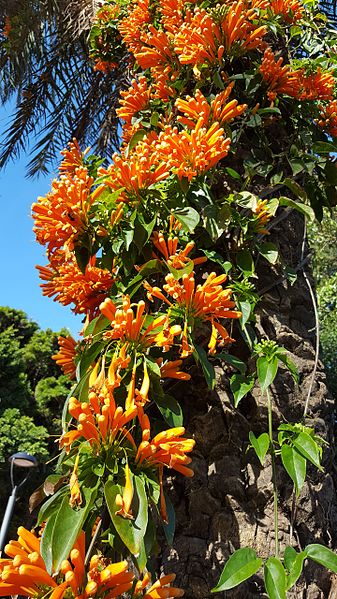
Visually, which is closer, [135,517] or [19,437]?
[135,517]

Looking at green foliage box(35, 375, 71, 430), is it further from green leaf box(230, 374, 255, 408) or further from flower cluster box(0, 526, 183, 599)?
flower cluster box(0, 526, 183, 599)

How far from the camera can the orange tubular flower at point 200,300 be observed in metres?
0.86

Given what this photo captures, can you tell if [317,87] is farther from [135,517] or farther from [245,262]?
[135,517]

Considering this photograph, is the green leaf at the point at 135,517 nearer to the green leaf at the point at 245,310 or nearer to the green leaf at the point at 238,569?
the green leaf at the point at 238,569

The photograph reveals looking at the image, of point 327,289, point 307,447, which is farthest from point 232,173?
point 327,289

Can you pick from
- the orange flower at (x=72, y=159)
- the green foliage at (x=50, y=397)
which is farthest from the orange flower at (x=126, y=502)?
the green foliage at (x=50, y=397)

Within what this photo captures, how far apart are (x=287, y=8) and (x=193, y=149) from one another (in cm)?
75

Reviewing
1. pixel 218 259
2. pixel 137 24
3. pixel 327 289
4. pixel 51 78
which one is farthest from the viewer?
pixel 327 289

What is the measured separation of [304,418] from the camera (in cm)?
100

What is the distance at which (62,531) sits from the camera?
2.13 feet

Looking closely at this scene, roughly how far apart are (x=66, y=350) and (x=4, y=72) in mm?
Result: 3614

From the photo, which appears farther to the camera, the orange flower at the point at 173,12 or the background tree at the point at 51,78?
the background tree at the point at 51,78

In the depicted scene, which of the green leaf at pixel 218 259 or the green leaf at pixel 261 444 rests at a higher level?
the green leaf at pixel 218 259

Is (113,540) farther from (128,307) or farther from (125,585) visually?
(128,307)
